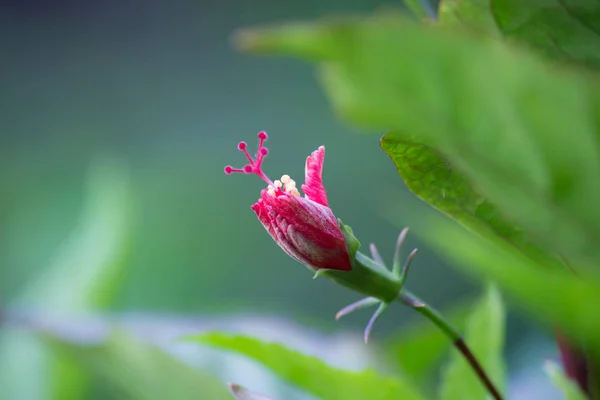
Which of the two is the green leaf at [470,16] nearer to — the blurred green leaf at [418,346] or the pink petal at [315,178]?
the pink petal at [315,178]

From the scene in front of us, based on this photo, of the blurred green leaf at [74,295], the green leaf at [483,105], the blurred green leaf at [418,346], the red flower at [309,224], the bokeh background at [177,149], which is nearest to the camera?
the green leaf at [483,105]

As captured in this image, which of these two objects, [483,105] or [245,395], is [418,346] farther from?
[483,105]

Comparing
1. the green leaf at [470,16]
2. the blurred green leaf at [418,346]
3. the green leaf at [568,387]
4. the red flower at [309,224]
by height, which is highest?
the green leaf at [470,16]

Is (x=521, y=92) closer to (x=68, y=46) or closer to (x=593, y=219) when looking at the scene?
(x=593, y=219)

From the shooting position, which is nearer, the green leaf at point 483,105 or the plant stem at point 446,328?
the green leaf at point 483,105

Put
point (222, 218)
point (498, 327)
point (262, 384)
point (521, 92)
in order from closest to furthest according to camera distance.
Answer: point (521, 92) → point (498, 327) → point (262, 384) → point (222, 218)

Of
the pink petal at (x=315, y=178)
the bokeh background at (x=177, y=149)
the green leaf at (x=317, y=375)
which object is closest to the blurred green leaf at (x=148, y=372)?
the green leaf at (x=317, y=375)

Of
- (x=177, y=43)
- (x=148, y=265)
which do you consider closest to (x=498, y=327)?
(x=148, y=265)

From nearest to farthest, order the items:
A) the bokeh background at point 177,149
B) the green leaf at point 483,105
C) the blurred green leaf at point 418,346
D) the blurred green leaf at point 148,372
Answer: the green leaf at point 483,105
the blurred green leaf at point 148,372
the blurred green leaf at point 418,346
the bokeh background at point 177,149

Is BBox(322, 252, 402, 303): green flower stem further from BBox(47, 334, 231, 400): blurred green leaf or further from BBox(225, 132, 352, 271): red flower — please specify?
BBox(47, 334, 231, 400): blurred green leaf
